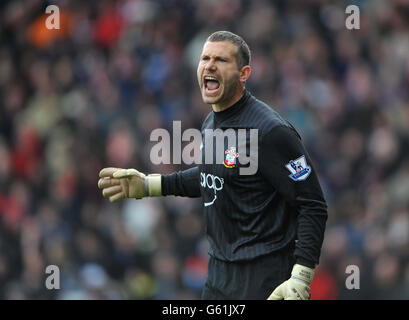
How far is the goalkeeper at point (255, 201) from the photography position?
14.4 ft

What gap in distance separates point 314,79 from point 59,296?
4.12 m

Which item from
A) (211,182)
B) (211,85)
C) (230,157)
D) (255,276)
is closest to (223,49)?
(211,85)

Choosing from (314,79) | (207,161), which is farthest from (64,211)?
(207,161)

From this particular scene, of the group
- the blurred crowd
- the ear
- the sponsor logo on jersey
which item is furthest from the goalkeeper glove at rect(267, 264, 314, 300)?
the blurred crowd

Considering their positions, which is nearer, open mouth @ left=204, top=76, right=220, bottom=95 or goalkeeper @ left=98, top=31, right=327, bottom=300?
goalkeeper @ left=98, top=31, right=327, bottom=300

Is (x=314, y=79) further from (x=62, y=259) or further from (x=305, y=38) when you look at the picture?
(x=62, y=259)

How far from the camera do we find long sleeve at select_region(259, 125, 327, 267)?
4.36m

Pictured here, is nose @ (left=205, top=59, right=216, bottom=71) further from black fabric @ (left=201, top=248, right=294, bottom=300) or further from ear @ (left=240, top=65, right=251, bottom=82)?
black fabric @ (left=201, top=248, right=294, bottom=300)

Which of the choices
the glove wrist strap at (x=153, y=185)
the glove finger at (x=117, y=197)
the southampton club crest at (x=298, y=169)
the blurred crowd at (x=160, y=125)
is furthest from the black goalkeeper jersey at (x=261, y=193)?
the blurred crowd at (x=160, y=125)

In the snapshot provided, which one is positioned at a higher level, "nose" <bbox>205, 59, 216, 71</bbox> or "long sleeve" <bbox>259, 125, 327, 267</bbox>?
"nose" <bbox>205, 59, 216, 71</bbox>

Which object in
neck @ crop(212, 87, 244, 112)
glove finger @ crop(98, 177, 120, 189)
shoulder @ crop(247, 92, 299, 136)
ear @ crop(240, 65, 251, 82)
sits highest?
ear @ crop(240, 65, 251, 82)

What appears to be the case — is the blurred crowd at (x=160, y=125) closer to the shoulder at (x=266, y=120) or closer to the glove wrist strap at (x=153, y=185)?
the glove wrist strap at (x=153, y=185)

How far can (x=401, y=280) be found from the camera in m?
8.12

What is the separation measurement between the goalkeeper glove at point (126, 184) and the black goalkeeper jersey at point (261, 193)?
39 centimetres
